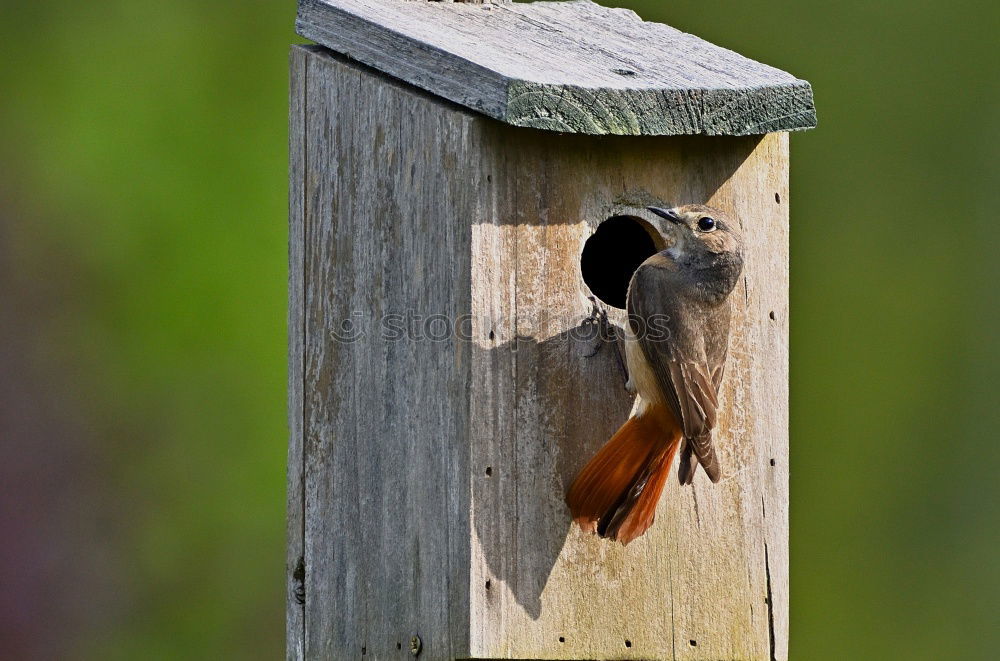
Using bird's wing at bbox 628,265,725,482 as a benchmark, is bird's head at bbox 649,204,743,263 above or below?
above

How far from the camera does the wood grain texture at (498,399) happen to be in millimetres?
3467

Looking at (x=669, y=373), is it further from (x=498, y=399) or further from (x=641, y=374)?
(x=498, y=399)

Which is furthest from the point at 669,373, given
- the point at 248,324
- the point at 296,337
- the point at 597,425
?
the point at 248,324

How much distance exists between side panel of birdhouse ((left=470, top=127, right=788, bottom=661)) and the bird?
0.06 meters

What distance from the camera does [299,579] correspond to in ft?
13.6

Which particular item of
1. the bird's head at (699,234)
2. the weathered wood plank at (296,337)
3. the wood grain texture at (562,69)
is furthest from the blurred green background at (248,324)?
the bird's head at (699,234)

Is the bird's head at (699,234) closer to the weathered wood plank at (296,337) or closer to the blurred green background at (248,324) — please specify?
the weathered wood plank at (296,337)

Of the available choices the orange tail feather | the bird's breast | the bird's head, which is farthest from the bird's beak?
the orange tail feather

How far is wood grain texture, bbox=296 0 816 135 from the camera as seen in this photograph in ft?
11.1

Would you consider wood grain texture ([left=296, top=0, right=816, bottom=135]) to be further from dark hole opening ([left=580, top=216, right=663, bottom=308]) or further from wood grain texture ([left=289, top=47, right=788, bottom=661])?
dark hole opening ([left=580, top=216, right=663, bottom=308])

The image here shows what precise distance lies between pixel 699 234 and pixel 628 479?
607mm

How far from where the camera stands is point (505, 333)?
348 centimetres

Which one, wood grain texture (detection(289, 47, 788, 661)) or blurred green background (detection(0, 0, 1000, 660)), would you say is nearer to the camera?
wood grain texture (detection(289, 47, 788, 661))

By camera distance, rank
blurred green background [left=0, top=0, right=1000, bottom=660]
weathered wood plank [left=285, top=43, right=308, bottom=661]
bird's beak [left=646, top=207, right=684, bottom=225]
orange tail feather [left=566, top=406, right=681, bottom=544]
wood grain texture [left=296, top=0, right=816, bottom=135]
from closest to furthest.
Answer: wood grain texture [left=296, top=0, right=816, bottom=135], orange tail feather [left=566, top=406, right=681, bottom=544], bird's beak [left=646, top=207, right=684, bottom=225], weathered wood plank [left=285, top=43, right=308, bottom=661], blurred green background [left=0, top=0, right=1000, bottom=660]
